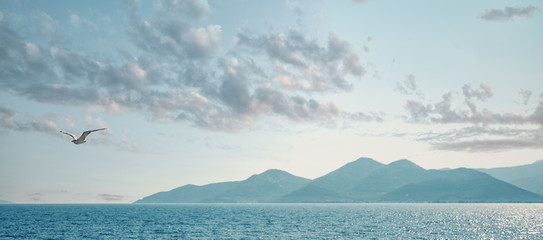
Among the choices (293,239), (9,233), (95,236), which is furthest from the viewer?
(9,233)

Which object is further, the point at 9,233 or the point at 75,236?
the point at 9,233

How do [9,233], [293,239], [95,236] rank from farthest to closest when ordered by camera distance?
[9,233]
[95,236]
[293,239]

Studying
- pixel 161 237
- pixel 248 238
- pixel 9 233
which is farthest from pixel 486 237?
pixel 9 233

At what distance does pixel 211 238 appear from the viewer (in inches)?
4003

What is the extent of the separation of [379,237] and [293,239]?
24278mm

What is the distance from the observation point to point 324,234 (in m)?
111

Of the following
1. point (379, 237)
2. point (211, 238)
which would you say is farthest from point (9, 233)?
point (379, 237)

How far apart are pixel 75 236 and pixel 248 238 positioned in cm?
4827

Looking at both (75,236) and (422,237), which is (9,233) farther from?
(422,237)

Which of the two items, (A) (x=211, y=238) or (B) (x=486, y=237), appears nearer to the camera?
(A) (x=211, y=238)

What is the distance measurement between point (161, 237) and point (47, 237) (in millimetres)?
31188

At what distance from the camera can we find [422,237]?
108m

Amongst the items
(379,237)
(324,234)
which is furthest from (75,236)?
(379,237)

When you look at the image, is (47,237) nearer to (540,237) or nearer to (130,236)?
(130,236)
